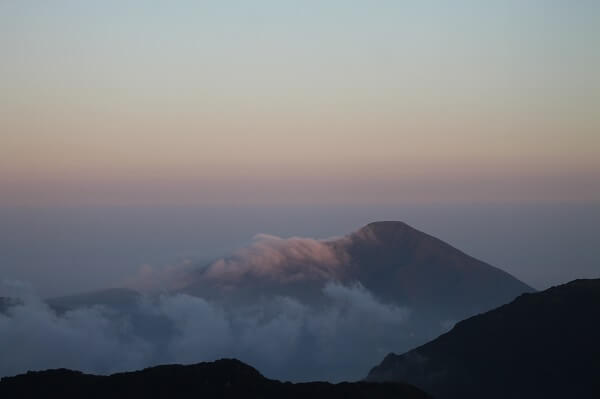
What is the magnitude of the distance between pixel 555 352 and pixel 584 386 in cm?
776

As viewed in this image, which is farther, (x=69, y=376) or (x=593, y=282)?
(x=593, y=282)

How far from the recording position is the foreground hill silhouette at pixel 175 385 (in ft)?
190

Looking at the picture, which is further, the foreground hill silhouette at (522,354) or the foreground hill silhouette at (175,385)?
the foreground hill silhouette at (522,354)

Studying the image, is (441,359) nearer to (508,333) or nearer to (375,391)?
(508,333)

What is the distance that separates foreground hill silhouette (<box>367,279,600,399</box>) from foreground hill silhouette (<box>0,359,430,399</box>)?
3311 centimetres

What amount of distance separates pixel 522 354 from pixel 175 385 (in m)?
50.5

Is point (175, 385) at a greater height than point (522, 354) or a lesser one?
greater

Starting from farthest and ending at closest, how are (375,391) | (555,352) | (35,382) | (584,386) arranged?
1. (555,352)
2. (584,386)
3. (375,391)
4. (35,382)

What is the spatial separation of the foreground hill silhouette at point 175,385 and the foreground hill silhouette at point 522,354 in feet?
109

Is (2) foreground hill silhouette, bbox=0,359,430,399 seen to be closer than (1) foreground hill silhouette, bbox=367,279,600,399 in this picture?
Answer: Yes

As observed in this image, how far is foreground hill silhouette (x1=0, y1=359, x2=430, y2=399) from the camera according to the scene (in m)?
58.0

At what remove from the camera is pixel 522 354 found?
9744cm

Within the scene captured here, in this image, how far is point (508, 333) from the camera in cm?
10262

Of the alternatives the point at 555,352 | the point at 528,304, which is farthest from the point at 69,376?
the point at 528,304
